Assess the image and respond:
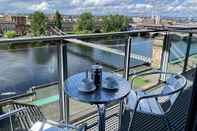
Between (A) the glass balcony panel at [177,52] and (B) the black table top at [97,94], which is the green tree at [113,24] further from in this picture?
(B) the black table top at [97,94]

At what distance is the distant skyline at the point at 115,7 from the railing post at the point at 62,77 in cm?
291

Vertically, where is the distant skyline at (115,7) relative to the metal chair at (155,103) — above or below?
above

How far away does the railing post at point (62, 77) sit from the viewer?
2125 millimetres

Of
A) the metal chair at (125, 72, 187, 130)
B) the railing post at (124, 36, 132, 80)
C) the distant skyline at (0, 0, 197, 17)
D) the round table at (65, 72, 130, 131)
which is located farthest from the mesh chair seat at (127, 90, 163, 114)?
the distant skyline at (0, 0, 197, 17)

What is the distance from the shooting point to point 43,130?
1658 mm

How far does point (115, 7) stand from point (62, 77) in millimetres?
29479

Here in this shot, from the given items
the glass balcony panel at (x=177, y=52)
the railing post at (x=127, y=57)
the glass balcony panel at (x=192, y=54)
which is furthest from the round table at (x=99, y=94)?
the glass balcony panel at (x=192, y=54)

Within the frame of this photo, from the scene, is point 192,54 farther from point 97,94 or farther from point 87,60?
point 97,94

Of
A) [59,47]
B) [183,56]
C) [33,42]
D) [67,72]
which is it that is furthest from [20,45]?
[183,56]

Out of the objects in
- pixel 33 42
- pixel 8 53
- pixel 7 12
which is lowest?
pixel 8 53

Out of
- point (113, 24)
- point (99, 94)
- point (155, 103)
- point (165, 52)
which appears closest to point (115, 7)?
point (113, 24)

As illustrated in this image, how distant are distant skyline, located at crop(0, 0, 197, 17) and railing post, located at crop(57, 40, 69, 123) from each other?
2.91 m

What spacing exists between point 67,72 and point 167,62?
7.85 ft

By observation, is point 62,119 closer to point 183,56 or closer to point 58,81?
point 58,81
